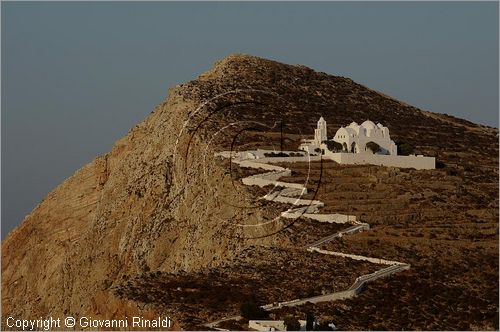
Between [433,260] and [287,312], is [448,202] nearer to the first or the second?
[433,260]

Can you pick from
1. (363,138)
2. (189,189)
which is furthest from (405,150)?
(189,189)

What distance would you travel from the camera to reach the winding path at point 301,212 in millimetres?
60156

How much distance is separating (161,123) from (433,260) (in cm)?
3225

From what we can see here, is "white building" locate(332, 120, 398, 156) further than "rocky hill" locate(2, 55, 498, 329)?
Yes

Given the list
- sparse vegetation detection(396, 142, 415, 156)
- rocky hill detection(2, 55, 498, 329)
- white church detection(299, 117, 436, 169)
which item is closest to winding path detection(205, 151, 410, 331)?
rocky hill detection(2, 55, 498, 329)

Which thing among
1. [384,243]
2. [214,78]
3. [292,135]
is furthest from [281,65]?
[384,243]

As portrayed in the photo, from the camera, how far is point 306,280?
6341 centimetres

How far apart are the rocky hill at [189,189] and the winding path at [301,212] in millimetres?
1499

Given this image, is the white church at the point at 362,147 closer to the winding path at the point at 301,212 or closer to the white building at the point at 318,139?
the white building at the point at 318,139

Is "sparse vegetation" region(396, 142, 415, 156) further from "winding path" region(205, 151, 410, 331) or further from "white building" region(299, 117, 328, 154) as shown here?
"winding path" region(205, 151, 410, 331)

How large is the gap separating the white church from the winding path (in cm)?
179

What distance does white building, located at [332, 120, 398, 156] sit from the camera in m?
91.7

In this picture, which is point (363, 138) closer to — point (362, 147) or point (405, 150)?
point (362, 147)

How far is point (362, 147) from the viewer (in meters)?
92.2
